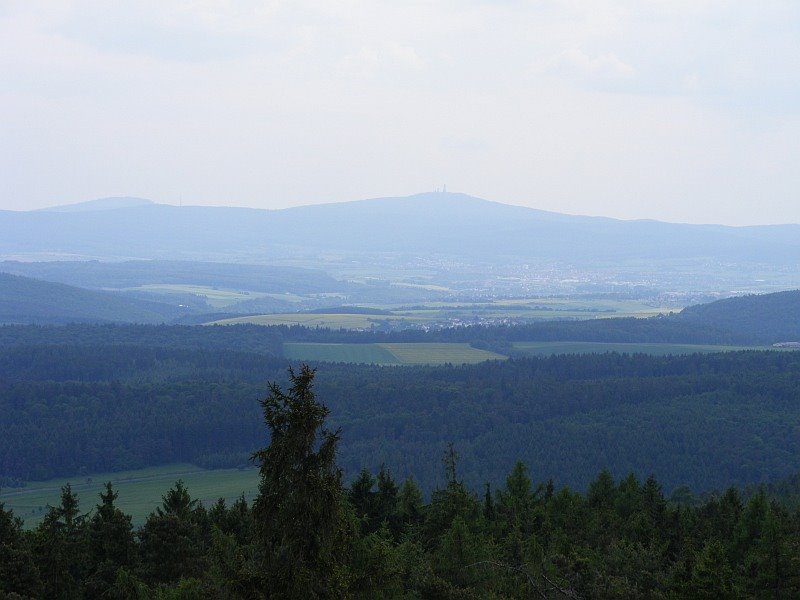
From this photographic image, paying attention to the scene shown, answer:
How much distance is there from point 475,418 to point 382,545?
9224 cm

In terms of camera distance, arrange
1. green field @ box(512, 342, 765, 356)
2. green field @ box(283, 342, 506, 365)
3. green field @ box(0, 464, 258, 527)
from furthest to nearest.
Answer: green field @ box(512, 342, 765, 356), green field @ box(283, 342, 506, 365), green field @ box(0, 464, 258, 527)

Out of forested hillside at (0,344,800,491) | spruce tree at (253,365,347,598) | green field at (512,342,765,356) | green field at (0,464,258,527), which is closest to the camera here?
spruce tree at (253,365,347,598)

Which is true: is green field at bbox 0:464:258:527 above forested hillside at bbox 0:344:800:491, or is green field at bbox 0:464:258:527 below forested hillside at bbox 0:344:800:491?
below

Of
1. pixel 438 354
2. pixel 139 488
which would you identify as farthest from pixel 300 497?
pixel 438 354

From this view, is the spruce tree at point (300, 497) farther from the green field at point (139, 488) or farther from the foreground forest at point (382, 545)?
the green field at point (139, 488)

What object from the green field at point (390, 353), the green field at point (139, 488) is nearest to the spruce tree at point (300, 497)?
the green field at point (139, 488)

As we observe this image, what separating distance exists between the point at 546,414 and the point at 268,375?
3775cm

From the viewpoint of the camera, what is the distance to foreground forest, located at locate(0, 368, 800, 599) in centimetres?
1619

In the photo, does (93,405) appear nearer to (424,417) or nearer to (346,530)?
(424,417)

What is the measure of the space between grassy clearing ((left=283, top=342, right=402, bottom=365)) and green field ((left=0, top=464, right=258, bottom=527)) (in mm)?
49441

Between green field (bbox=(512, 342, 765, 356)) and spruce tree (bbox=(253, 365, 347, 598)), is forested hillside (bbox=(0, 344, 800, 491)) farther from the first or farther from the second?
spruce tree (bbox=(253, 365, 347, 598))

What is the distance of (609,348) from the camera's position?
Result: 15850cm

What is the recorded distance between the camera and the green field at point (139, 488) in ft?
243

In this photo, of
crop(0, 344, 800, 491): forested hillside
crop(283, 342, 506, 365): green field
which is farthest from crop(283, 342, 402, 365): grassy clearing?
crop(0, 344, 800, 491): forested hillside
